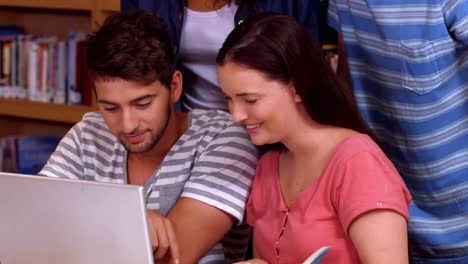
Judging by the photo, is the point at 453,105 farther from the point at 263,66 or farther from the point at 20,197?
the point at 20,197

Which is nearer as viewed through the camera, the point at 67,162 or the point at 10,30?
the point at 67,162

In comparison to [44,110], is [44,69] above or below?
above

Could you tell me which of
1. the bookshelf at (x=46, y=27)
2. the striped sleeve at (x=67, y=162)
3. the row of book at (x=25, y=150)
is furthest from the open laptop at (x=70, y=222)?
the row of book at (x=25, y=150)

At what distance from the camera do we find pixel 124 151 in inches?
76.4

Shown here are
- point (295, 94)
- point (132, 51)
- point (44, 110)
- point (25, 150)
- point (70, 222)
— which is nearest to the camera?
point (70, 222)

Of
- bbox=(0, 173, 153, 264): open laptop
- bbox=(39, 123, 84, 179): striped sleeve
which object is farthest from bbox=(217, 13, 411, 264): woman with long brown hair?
bbox=(39, 123, 84, 179): striped sleeve

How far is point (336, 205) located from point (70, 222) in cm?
51

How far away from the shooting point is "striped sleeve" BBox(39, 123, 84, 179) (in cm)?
194

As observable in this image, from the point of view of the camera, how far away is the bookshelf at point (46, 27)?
3382 millimetres

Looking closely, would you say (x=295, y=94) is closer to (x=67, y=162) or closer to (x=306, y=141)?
(x=306, y=141)

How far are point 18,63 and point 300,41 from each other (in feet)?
7.65

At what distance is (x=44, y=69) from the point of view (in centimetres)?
358

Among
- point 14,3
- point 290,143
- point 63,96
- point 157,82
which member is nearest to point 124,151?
point 157,82

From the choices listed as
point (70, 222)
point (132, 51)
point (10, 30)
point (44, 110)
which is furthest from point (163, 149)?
point (10, 30)
